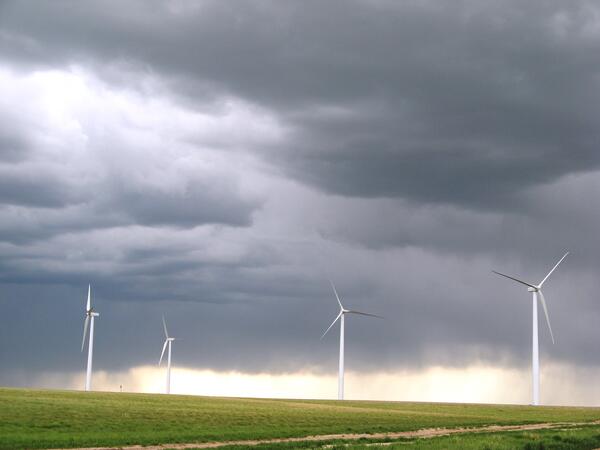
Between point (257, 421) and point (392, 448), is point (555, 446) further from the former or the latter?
point (257, 421)

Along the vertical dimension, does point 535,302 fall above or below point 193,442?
above

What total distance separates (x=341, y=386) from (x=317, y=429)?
94850mm

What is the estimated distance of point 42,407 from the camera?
81562mm

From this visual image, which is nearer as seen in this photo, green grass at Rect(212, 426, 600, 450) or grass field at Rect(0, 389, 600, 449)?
green grass at Rect(212, 426, 600, 450)

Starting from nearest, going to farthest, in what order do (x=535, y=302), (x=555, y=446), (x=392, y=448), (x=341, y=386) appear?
(x=392, y=448) → (x=555, y=446) → (x=535, y=302) → (x=341, y=386)

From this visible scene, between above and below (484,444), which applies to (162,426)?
below

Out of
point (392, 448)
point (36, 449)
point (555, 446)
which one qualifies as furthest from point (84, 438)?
point (555, 446)

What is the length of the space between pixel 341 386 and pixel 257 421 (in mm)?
84483

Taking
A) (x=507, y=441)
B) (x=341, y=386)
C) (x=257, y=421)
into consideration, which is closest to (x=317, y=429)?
(x=257, y=421)

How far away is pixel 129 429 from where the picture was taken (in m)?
63.0

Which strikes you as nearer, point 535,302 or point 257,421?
point 257,421

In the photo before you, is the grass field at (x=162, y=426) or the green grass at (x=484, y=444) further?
the grass field at (x=162, y=426)

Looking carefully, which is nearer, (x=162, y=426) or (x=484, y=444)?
(x=484, y=444)

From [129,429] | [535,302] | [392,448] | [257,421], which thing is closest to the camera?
[392,448]
